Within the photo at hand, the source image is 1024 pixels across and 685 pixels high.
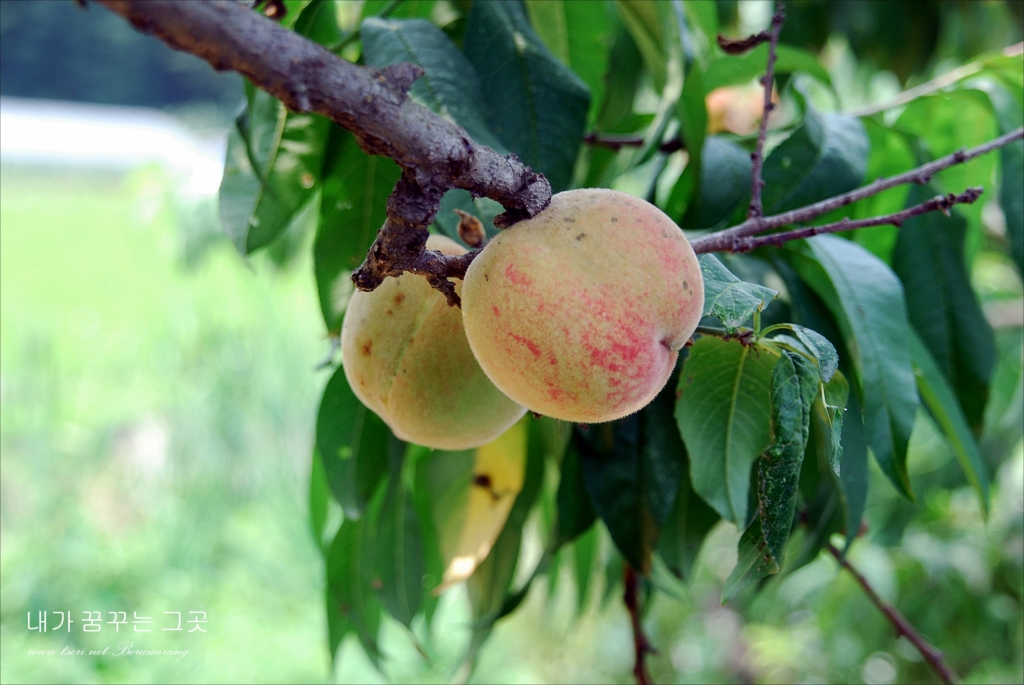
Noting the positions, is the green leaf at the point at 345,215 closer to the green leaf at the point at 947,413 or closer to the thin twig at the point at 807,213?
the thin twig at the point at 807,213

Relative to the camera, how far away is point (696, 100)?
79 centimetres

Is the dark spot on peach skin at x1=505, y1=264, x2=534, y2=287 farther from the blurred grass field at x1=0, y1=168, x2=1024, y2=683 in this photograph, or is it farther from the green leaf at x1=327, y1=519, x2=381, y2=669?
the blurred grass field at x1=0, y1=168, x2=1024, y2=683

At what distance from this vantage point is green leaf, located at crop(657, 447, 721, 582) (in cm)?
82

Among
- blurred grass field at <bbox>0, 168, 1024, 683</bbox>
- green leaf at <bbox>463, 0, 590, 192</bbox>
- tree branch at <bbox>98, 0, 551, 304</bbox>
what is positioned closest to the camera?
tree branch at <bbox>98, 0, 551, 304</bbox>

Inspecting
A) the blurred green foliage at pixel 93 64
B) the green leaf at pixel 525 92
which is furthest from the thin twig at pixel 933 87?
the blurred green foliage at pixel 93 64

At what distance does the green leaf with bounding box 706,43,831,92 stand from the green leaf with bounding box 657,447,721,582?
1.60ft

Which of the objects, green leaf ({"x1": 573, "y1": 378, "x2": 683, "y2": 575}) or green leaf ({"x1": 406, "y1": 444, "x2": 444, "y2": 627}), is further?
green leaf ({"x1": 406, "y1": 444, "x2": 444, "y2": 627})

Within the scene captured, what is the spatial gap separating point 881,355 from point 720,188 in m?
0.25

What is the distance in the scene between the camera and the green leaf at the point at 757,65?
0.93 m

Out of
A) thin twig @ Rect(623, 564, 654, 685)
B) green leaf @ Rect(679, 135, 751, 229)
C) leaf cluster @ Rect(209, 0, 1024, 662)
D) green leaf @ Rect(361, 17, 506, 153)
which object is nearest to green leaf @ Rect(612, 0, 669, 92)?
leaf cluster @ Rect(209, 0, 1024, 662)

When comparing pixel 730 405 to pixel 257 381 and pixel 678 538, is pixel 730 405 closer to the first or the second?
pixel 678 538

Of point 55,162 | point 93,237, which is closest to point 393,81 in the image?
point 93,237

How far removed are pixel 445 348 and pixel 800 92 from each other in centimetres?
54

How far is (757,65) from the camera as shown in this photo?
958 millimetres
